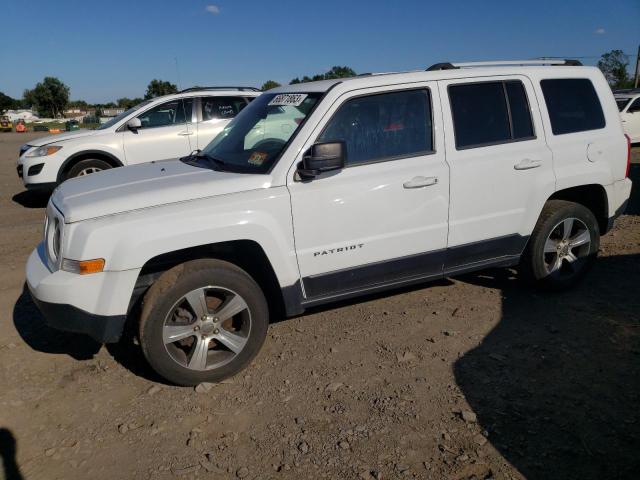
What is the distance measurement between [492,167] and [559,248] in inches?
46.8

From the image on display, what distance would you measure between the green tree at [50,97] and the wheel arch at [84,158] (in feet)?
339

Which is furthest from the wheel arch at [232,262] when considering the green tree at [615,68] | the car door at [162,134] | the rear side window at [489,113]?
the green tree at [615,68]

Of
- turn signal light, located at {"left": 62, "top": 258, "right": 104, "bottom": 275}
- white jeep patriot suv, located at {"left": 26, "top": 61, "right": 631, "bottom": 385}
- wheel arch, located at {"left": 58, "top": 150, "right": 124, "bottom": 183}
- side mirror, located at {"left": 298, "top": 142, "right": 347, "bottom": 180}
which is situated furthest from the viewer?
wheel arch, located at {"left": 58, "top": 150, "right": 124, "bottom": 183}

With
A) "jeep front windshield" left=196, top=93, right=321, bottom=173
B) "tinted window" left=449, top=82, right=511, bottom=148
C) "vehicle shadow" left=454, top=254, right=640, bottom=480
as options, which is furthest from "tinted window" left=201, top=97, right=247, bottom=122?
"vehicle shadow" left=454, top=254, right=640, bottom=480

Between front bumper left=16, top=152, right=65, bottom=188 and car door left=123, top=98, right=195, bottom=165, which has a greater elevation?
car door left=123, top=98, right=195, bottom=165

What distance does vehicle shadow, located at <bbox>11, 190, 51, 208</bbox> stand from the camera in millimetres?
9124

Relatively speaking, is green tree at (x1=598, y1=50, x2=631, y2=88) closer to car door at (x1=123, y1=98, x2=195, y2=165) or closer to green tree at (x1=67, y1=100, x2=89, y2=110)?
car door at (x1=123, y1=98, x2=195, y2=165)

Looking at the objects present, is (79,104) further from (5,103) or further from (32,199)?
(32,199)

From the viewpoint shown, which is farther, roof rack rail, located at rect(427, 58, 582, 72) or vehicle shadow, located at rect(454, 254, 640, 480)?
roof rack rail, located at rect(427, 58, 582, 72)

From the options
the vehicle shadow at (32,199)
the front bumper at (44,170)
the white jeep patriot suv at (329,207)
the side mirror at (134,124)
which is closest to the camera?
the white jeep patriot suv at (329,207)

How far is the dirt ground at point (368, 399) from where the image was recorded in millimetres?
2697

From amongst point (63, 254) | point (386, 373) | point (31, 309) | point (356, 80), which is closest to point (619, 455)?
point (386, 373)

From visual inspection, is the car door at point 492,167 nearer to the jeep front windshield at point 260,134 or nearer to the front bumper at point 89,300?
the jeep front windshield at point 260,134

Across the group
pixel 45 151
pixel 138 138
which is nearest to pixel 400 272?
pixel 138 138
